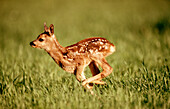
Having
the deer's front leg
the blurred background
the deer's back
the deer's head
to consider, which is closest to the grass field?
the blurred background

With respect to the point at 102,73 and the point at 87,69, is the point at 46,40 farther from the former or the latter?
the point at 87,69

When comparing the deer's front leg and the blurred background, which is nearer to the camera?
the deer's front leg

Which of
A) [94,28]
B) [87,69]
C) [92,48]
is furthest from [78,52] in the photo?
[94,28]

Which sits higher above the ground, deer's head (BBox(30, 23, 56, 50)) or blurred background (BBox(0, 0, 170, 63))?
blurred background (BBox(0, 0, 170, 63))

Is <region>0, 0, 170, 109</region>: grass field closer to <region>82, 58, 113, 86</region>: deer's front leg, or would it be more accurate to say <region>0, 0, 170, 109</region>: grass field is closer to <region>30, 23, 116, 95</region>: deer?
<region>82, 58, 113, 86</region>: deer's front leg

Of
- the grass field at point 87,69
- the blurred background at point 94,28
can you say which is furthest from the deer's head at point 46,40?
the blurred background at point 94,28

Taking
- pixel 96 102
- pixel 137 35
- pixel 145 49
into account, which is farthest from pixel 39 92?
pixel 137 35

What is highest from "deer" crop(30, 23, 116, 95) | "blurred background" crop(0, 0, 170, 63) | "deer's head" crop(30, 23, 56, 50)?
"blurred background" crop(0, 0, 170, 63)

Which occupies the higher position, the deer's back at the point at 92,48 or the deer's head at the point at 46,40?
the deer's head at the point at 46,40

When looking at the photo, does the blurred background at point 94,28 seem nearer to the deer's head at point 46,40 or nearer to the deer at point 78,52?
the deer at point 78,52
